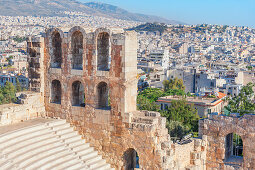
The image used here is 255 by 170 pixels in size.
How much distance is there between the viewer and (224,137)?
20531 mm

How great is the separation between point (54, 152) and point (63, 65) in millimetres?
4803

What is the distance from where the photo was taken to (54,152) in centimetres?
1706

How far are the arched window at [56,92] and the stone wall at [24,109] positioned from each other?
0.63m

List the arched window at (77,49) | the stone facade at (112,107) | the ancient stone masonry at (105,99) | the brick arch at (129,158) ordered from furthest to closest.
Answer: the arched window at (77,49), the brick arch at (129,158), the stone facade at (112,107), the ancient stone masonry at (105,99)

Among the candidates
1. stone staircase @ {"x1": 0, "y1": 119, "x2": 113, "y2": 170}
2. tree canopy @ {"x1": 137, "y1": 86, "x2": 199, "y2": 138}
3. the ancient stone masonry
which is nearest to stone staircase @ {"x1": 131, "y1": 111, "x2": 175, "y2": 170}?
the ancient stone masonry

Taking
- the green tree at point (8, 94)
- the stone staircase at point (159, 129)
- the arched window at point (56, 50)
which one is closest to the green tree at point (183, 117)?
the arched window at point (56, 50)

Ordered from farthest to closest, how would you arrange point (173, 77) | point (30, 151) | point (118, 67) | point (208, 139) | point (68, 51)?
point (173, 77)
point (208, 139)
point (68, 51)
point (118, 67)
point (30, 151)

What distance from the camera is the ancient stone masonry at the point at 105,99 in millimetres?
17172

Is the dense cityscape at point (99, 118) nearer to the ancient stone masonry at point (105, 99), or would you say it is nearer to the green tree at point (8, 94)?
the ancient stone masonry at point (105, 99)

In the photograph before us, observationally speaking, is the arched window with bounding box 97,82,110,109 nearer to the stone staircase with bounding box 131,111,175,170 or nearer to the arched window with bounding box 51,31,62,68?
the stone staircase with bounding box 131,111,175,170

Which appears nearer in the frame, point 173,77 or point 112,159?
point 112,159

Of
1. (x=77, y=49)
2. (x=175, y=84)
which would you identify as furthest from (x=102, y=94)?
(x=175, y=84)

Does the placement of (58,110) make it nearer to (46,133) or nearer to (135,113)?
(46,133)

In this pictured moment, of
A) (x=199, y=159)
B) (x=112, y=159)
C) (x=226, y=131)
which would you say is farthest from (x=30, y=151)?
(x=226, y=131)
